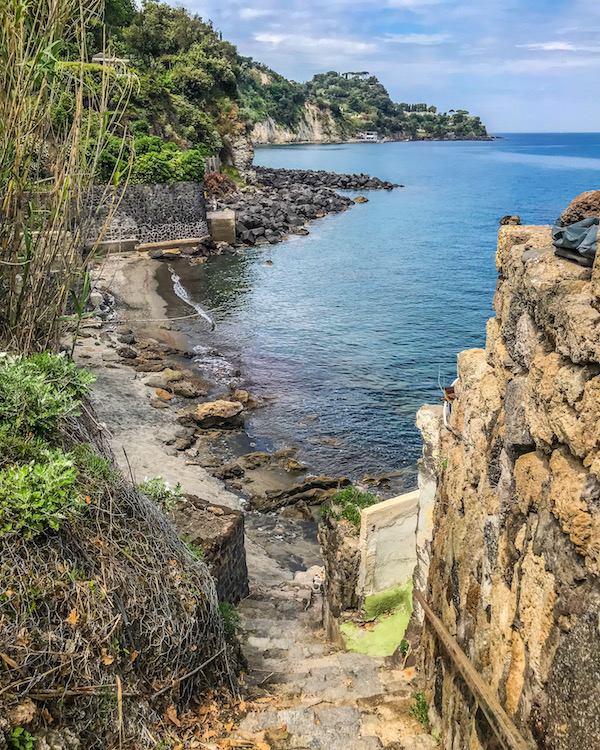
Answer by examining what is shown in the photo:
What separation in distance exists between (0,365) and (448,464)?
4237 millimetres

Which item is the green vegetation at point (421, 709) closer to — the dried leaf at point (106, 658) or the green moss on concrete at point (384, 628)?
the green moss on concrete at point (384, 628)

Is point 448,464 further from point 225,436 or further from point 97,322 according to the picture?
point 97,322

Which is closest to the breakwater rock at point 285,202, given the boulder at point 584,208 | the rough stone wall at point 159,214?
the rough stone wall at point 159,214

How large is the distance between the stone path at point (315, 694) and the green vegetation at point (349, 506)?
171 cm

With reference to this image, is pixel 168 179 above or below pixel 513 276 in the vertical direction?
above

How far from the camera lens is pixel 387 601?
856 cm

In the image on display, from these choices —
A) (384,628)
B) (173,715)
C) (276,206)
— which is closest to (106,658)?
(173,715)

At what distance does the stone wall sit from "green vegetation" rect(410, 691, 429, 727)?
290 centimetres

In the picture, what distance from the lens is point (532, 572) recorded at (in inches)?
149

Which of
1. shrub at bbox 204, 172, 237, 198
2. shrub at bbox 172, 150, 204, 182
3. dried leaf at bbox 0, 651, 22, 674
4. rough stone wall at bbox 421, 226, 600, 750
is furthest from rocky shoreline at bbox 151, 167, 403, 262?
dried leaf at bbox 0, 651, 22, 674

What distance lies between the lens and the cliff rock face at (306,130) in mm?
141288

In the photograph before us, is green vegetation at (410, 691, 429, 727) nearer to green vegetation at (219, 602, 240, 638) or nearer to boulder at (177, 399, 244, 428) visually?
green vegetation at (219, 602, 240, 638)

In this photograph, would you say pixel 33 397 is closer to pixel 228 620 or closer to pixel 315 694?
pixel 228 620

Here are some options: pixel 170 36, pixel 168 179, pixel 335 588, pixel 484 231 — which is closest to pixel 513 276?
pixel 335 588
